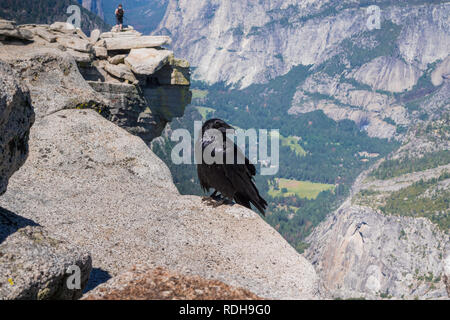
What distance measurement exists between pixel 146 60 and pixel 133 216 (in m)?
19.3

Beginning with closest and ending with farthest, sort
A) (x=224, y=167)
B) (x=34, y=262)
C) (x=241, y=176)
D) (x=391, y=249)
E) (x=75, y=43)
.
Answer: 1. (x=34, y=262)
2. (x=224, y=167)
3. (x=241, y=176)
4. (x=75, y=43)
5. (x=391, y=249)

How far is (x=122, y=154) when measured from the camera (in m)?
18.0

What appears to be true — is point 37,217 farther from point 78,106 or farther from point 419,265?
point 419,265

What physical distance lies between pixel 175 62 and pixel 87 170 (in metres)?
18.2

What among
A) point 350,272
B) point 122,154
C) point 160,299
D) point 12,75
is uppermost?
point 12,75

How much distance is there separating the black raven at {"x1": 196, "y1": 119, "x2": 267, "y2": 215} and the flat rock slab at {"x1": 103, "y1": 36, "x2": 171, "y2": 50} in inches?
780

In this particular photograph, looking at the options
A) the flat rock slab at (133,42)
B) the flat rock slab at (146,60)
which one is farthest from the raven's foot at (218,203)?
the flat rock slab at (133,42)

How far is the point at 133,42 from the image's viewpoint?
30.8 metres

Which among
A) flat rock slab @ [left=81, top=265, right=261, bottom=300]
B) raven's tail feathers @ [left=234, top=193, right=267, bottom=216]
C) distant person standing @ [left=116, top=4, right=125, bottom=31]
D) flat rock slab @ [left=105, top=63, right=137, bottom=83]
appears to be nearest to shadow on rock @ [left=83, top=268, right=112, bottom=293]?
flat rock slab @ [left=81, top=265, right=261, bottom=300]

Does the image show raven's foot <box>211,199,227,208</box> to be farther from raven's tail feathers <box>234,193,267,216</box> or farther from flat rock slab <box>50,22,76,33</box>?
flat rock slab <box>50,22,76,33</box>

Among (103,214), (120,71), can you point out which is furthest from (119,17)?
(103,214)

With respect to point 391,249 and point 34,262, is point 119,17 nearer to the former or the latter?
point 34,262

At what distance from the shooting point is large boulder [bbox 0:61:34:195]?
303 inches
